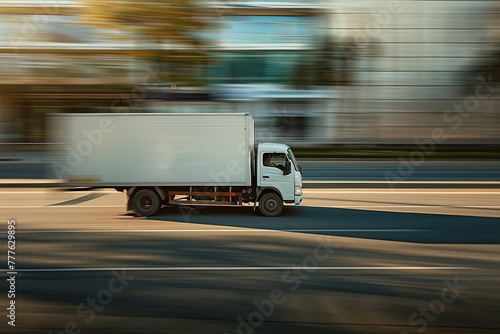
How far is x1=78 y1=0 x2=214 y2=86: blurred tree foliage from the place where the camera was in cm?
1870

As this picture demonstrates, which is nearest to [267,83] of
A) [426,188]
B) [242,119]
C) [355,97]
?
[355,97]

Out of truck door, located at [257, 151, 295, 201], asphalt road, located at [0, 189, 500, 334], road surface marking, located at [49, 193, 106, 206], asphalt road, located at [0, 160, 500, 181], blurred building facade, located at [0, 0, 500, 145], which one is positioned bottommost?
road surface marking, located at [49, 193, 106, 206]

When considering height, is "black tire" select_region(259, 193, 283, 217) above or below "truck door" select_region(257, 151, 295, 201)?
below

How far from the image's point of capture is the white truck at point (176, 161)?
12.4 m

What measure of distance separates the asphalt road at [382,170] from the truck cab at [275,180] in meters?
6.84

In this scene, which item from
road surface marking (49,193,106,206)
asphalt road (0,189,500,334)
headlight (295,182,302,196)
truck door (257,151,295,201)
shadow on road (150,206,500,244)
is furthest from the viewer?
road surface marking (49,193,106,206)

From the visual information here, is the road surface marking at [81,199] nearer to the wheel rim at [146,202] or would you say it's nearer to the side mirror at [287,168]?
the wheel rim at [146,202]

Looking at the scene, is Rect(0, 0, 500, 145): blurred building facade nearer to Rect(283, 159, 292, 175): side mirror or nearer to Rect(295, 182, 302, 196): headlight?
Rect(283, 159, 292, 175): side mirror

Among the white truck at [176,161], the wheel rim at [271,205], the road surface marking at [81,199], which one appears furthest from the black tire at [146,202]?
the road surface marking at [81,199]

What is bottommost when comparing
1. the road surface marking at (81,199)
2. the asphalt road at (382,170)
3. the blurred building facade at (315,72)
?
the road surface marking at (81,199)

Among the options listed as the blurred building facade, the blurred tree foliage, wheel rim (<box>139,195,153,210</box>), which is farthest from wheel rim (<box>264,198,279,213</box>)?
the blurred building facade

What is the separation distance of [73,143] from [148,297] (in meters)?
6.68

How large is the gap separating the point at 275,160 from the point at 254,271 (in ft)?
17.1

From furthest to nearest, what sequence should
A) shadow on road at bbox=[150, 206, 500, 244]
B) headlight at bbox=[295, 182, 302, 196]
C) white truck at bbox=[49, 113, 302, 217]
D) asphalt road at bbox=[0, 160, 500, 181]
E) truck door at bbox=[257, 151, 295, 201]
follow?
asphalt road at bbox=[0, 160, 500, 181], headlight at bbox=[295, 182, 302, 196], truck door at bbox=[257, 151, 295, 201], white truck at bbox=[49, 113, 302, 217], shadow on road at bbox=[150, 206, 500, 244]
